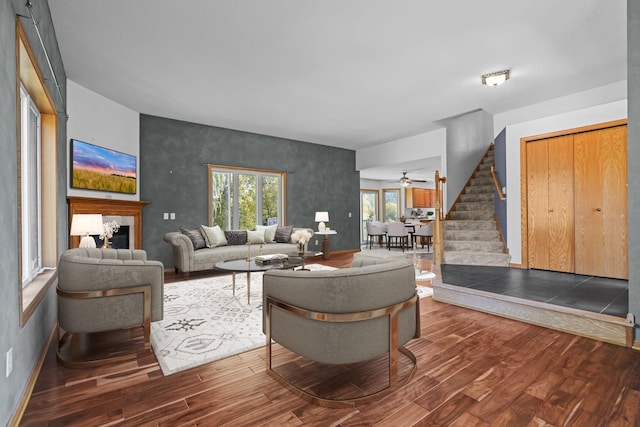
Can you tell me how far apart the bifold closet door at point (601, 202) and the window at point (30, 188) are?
6.25 m

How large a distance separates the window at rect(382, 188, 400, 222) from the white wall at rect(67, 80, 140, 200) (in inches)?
389

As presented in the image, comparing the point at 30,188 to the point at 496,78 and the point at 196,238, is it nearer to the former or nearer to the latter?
the point at 196,238

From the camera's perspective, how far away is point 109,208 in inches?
194

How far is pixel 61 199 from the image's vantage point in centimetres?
365

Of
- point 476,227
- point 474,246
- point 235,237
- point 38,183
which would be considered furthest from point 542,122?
point 38,183

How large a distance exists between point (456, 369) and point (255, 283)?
323 centimetres

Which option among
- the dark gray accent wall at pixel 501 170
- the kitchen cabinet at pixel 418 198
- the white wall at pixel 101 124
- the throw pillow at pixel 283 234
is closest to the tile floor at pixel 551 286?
the dark gray accent wall at pixel 501 170

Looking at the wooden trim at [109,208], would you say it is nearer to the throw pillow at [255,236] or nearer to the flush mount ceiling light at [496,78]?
the throw pillow at [255,236]

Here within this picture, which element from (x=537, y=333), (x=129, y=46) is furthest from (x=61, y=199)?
(x=537, y=333)

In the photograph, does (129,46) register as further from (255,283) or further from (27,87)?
(255,283)

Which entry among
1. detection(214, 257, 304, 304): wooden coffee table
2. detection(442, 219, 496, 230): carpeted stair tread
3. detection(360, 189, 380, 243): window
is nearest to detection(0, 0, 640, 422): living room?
detection(442, 219, 496, 230): carpeted stair tread

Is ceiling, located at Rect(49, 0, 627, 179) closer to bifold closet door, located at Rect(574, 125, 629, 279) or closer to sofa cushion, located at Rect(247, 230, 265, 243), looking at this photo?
bifold closet door, located at Rect(574, 125, 629, 279)

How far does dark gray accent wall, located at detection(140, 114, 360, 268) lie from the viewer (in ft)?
19.2

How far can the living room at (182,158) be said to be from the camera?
1765 mm
